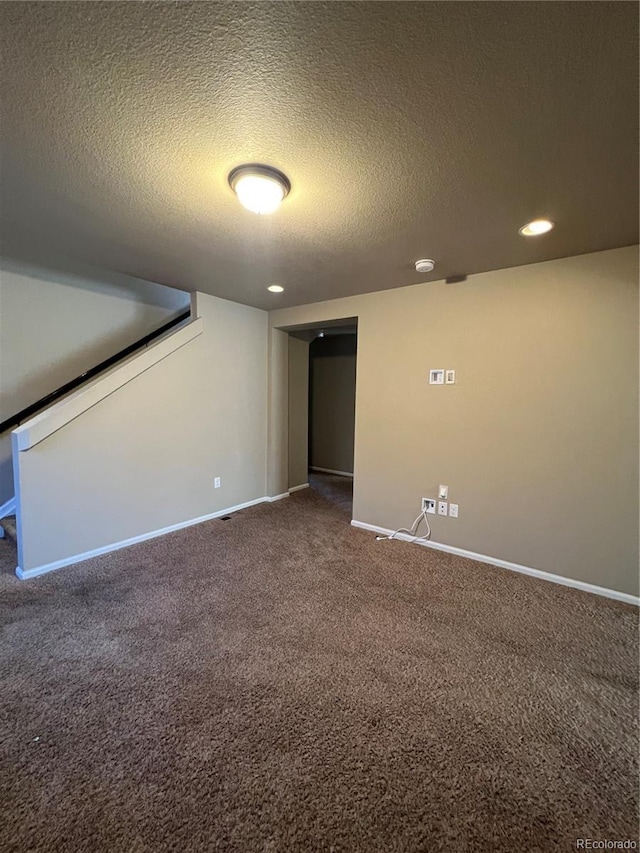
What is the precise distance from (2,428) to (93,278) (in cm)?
168

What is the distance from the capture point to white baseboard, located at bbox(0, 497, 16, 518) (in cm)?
318

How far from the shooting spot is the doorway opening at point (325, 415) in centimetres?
462

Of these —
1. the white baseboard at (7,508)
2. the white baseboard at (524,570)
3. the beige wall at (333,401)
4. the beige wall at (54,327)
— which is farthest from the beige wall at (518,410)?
the white baseboard at (7,508)

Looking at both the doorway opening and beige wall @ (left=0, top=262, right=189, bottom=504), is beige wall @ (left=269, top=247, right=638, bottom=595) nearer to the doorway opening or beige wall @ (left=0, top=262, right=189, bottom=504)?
the doorway opening

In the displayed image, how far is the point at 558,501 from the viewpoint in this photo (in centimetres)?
246

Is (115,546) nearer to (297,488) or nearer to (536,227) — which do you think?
(297,488)

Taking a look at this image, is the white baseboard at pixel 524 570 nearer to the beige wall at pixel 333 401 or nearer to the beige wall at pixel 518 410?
the beige wall at pixel 518 410

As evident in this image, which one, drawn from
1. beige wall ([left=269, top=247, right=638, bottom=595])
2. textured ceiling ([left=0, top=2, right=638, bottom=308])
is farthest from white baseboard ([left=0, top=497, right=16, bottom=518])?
beige wall ([left=269, top=247, right=638, bottom=595])

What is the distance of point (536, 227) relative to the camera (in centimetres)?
194

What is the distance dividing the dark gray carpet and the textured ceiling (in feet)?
A: 7.68

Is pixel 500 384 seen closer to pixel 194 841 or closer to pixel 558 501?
pixel 558 501

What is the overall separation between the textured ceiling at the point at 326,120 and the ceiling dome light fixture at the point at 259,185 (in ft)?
0.15

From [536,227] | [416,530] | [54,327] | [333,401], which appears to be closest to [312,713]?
[416,530]

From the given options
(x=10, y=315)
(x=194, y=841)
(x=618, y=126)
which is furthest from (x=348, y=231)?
(x=10, y=315)
